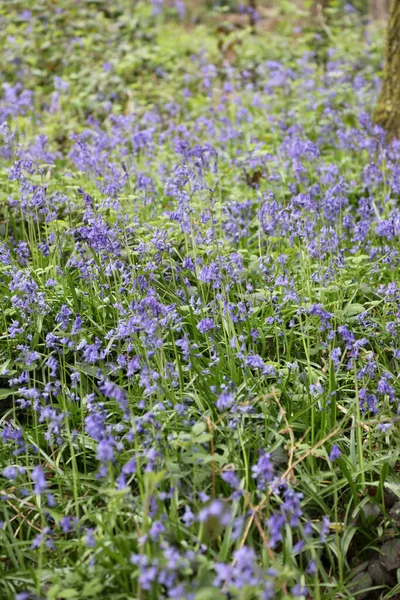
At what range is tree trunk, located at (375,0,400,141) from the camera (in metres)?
5.99

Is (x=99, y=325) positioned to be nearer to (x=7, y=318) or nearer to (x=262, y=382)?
(x=7, y=318)

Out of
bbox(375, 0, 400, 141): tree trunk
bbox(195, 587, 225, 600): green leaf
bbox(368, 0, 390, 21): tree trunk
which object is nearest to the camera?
bbox(195, 587, 225, 600): green leaf

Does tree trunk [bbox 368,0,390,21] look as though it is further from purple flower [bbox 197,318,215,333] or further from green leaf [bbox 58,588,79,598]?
green leaf [bbox 58,588,79,598]

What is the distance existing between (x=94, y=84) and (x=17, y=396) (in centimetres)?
660

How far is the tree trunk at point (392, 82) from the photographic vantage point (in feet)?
19.6

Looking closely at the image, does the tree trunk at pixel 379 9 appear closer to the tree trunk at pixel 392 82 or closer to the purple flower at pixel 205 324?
the tree trunk at pixel 392 82

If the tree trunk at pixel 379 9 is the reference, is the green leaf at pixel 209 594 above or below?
below

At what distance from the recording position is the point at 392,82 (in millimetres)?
6035

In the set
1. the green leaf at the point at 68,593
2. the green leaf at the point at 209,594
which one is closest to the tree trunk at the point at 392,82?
the green leaf at the point at 209,594

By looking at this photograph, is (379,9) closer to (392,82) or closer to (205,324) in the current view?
(392,82)

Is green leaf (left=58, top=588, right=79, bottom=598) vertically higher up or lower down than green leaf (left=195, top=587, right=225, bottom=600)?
lower down

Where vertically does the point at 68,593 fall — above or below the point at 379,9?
below

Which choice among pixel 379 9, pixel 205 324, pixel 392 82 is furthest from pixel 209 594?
pixel 379 9

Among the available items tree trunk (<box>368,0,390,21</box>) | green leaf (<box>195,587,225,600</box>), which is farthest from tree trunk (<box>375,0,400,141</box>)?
tree trunk (<box>368,0,390,21</box>)
